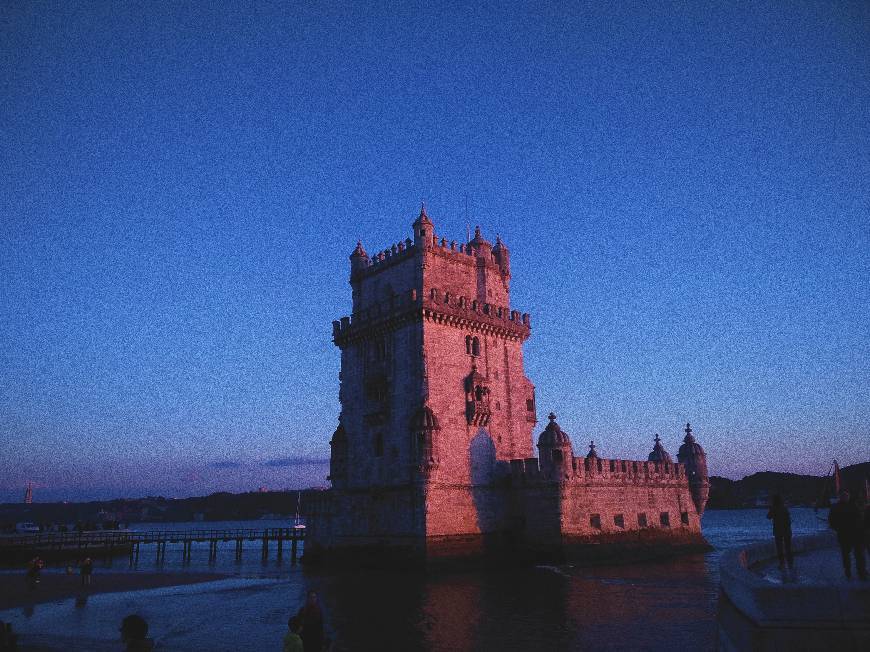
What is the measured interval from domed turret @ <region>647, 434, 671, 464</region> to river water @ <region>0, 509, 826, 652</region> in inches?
478

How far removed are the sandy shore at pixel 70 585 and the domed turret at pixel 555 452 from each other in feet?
78.5

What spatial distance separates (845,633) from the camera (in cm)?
1030

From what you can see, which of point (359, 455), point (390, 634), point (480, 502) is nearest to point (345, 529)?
point (359, 455)

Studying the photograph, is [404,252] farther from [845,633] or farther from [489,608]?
[845,633]

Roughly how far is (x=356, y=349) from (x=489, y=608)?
22576 mm

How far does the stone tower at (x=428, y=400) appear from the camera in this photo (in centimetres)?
3722

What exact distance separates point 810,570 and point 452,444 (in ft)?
78.1

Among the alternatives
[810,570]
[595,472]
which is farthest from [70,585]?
[810,570]

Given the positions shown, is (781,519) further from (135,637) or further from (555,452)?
(555,452)

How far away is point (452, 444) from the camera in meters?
38.6

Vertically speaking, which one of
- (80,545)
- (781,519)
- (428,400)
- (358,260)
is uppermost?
(358,260)

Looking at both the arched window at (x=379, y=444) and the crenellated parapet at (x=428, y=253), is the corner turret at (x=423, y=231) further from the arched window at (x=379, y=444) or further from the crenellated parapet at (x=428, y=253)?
the arched window at (x=379, y=444)

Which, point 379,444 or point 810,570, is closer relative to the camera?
point 810,570

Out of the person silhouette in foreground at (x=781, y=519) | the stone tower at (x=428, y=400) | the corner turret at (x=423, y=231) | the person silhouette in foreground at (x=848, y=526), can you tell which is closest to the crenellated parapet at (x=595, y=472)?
the stone tower at (x=428, y=400)
